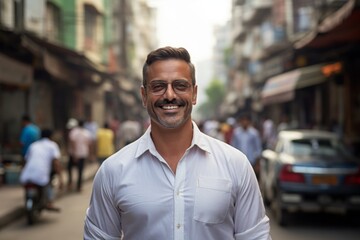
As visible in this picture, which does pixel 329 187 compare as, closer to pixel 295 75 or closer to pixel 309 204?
pixel 309 204

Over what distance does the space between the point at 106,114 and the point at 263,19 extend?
17.6m

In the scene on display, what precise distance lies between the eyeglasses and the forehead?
0.06 feet

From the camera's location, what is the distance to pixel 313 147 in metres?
9.27

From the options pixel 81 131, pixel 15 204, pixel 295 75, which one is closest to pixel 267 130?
pixel 295 75

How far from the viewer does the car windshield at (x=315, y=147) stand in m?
9.16

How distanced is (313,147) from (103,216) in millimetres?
7243

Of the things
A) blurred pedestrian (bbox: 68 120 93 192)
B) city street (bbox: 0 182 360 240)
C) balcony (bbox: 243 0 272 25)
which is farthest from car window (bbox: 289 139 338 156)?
balcony (bbox: 243 0 272 25)

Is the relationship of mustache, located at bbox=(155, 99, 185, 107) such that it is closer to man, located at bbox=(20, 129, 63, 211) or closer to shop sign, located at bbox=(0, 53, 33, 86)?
man, located at bbox=(20, 129, 63, 211)

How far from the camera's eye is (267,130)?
66.8 ft

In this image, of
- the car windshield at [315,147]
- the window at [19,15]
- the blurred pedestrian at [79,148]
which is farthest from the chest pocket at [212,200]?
the window at [19,15]

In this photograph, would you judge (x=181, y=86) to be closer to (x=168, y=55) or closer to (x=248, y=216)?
(x=168, y=55)

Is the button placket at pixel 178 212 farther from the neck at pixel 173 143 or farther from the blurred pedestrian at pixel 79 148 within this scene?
the blurred pedestrian at pixel 79 148

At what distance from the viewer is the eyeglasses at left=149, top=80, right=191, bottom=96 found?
8.10 ft

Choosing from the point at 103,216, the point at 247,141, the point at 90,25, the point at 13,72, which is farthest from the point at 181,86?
the point at 90,25
